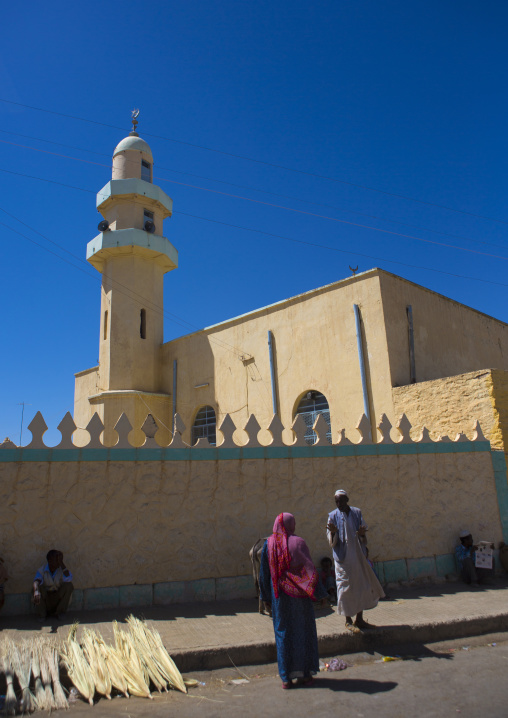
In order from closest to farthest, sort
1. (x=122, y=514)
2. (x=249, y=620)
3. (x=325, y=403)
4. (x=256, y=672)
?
(x=256, y=672), (x=249, y=620), (x=122, y=514), (x=325, y=403)

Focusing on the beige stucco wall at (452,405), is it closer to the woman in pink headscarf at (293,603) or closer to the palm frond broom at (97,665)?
the woman in pink headscarf at (293,603)

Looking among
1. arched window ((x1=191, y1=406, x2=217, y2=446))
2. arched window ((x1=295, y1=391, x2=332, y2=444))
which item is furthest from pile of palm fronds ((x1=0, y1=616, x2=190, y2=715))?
arched window ((x1=191, y1=406, x2=217, y2=446))

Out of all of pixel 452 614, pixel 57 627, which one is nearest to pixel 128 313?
pixel 57 627

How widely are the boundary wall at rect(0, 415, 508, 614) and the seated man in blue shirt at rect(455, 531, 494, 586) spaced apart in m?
0.14

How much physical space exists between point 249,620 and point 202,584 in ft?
2.85

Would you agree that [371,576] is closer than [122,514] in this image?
Yes

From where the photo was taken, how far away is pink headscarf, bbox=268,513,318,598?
4.11 m

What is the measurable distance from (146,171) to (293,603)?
14834 mm

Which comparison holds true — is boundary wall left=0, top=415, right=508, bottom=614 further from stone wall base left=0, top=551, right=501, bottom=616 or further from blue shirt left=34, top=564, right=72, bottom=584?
blue shirt left=34, top=564, right=72, bottom=584

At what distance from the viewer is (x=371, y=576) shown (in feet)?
16.8

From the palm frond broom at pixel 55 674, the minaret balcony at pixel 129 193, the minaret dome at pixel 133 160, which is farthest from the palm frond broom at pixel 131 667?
the minaret dome at pixel 133 160

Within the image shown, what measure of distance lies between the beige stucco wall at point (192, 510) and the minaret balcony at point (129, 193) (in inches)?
442

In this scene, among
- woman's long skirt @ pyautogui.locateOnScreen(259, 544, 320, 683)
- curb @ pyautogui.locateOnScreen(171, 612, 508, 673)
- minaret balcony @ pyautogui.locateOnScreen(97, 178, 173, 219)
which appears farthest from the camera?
minaret balcony @ pyautogui.locateOnScreen(97, 178, 173, 219)

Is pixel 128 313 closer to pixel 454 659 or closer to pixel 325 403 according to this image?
pixel 325 403
